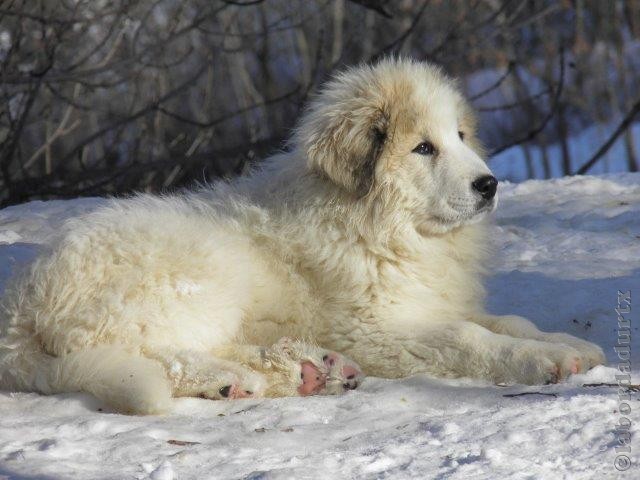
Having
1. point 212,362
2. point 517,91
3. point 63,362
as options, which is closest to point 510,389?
point 212,362

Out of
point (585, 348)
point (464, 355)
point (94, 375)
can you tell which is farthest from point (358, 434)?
point (585, 348)

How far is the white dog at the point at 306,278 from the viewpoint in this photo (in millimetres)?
4176

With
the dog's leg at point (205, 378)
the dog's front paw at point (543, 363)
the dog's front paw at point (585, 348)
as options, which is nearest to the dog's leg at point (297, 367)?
the dog's leg at point (205, 378)

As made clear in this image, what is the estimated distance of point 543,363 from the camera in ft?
13.8

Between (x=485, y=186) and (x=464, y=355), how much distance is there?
839mm

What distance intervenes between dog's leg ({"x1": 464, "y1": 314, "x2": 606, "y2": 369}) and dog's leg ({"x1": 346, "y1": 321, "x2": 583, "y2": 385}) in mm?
82

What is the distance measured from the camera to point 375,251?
4.82 meters

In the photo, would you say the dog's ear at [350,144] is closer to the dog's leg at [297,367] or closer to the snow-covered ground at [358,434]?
the dog's leg at [297,367]

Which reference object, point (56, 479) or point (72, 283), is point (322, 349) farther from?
point (56, 479)

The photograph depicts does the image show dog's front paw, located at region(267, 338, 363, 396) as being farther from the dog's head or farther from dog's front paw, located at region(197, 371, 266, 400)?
the dog's head

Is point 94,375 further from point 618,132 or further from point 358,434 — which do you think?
point 618,132

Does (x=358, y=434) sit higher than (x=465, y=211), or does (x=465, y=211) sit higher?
(x=465, y=211)

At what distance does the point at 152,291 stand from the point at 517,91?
14.8 metres

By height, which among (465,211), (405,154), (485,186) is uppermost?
(405,154)
